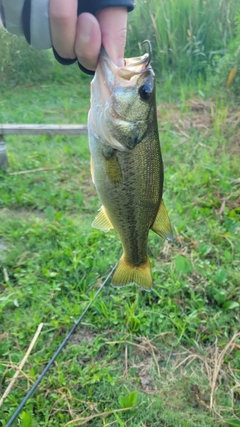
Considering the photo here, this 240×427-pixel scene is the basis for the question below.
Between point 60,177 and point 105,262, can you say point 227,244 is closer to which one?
point 105,262

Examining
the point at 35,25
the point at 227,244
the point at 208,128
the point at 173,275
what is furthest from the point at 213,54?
the point at 35,25

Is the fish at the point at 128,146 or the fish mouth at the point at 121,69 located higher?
the fish mouth at the point at 121,69

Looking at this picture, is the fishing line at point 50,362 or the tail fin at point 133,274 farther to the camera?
the fishing line at point 50,362

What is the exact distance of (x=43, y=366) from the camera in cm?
210

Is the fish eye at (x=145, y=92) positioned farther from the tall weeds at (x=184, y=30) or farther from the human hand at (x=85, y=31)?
the tall weeds at (x=184, y=30)

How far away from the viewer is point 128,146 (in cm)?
131

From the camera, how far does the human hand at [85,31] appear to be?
40.3 inches

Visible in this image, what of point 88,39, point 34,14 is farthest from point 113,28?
point 34,14

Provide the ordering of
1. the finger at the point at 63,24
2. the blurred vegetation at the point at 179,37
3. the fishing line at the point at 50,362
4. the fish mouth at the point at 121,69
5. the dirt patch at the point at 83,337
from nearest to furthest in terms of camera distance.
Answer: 1. the finger at the point at 63,24
2. the fish mouth at the point at 121,69
3. the fishing line at the point at 50,362
4. the dirt patch at the point at 83,337
5. the blurred vegetation at the point at 179,37

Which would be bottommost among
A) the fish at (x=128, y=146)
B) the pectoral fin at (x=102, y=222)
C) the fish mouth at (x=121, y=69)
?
the pectoral fin at (x=102, y=222)

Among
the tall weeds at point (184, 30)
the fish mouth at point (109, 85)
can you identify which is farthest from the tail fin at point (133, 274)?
the tall weeds at point (184, 30)

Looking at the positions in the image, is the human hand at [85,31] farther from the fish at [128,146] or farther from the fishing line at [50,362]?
the fishing line at [50,362]

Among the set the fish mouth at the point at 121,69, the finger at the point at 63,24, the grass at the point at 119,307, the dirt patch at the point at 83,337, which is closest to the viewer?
the finger at the point at 63,24

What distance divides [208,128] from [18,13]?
11.0 feet
